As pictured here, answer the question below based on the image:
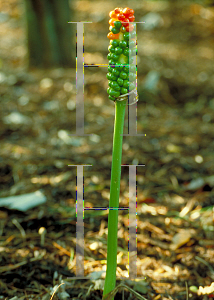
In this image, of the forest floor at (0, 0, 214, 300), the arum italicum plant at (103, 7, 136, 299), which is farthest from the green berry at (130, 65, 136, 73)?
the forest floor at (0, 0, 214, 300)

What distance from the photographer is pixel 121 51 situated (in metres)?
0.99

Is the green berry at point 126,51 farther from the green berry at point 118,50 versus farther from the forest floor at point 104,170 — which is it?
the forest floor at point 104,170

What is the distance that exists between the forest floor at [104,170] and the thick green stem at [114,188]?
0.22 m

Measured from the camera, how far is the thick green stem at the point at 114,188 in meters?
1.04

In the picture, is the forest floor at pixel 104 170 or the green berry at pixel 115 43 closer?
the green berry at pixel 115 43

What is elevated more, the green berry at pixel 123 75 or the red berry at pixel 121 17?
the red berry at pixel 121 17

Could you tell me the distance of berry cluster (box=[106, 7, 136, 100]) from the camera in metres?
0.99

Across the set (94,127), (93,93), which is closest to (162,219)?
(94,127)

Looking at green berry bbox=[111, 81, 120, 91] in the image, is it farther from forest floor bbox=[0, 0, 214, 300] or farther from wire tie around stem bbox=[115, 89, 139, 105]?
forest floor bbox=[0, 0, 214, 300]

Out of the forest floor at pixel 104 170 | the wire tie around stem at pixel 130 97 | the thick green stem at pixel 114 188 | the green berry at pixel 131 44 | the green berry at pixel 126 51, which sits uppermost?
the green berry at pixel 131 44

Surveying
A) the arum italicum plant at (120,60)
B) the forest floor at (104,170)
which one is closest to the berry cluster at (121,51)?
the arum italicum plant at (120,60)

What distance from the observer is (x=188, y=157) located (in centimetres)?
247

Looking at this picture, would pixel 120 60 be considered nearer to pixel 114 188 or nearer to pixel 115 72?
pixel 115 72

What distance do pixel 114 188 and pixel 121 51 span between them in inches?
17.2
